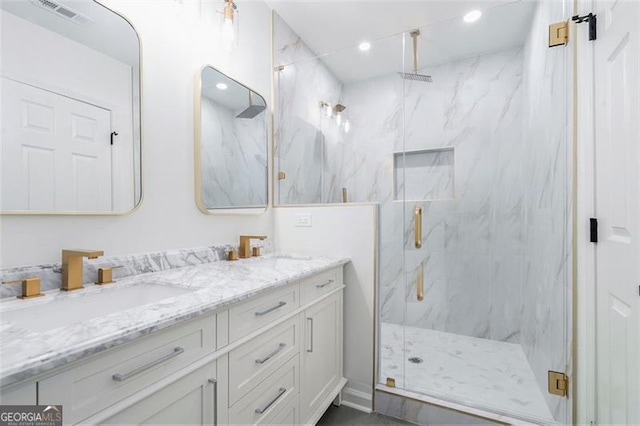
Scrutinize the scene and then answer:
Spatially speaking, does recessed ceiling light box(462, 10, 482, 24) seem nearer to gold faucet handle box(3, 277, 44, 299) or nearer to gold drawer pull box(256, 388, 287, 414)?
gold drawer pull box(256, 388, 287, 414)

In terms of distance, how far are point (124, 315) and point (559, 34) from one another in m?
Result: 2.20

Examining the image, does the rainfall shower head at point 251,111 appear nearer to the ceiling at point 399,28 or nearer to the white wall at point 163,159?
the white wall at point 163,159

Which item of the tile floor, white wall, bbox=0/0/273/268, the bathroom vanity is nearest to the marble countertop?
the bathroom vanity

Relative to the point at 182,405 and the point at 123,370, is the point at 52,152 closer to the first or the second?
the point at 123,370

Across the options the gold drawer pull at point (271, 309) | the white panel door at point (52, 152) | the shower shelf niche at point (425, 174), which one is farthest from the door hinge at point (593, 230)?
the white panel door at point (52, 152)

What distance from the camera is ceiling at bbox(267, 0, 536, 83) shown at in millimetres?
2143

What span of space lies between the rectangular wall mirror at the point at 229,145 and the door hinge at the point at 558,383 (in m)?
1.92

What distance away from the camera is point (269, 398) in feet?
3.95

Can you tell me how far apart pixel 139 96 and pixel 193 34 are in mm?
542

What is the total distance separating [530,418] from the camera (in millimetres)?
1593

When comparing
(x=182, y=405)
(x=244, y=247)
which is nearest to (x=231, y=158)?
(x=244, y=247)

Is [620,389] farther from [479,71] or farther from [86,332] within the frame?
[479,71]

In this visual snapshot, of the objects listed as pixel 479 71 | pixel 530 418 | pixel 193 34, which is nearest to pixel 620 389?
pixel 530 418

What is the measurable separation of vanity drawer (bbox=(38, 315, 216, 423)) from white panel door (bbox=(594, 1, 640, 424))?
1.38 metres
